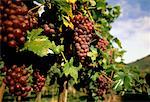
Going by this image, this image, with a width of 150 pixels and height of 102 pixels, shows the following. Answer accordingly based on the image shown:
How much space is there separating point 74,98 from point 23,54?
30.3 m

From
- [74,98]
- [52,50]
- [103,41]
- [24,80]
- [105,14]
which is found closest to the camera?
[24,80]

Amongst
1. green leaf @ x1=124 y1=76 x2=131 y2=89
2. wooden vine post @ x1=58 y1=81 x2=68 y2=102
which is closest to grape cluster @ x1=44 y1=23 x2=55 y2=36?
wooden vine post @ x1=58 y1=81 x2=68 y2=102

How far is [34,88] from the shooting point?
3.66m

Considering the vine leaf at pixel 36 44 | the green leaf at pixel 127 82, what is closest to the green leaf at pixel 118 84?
the green leaf at pixel 127 82

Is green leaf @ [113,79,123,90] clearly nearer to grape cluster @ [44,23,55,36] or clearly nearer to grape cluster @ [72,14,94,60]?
grape cluster @ [72,14,94,60]

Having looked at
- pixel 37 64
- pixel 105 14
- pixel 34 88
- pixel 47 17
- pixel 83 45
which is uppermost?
pixel 105 14

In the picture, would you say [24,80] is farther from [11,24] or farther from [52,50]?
[11,24]

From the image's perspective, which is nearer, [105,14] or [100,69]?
[100,69]

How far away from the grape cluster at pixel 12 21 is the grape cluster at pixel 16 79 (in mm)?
576

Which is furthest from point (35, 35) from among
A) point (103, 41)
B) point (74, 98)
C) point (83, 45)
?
point (74, 98)

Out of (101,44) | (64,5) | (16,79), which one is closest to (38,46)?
(16,79)

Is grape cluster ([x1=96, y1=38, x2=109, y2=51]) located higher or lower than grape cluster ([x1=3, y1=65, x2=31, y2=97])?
higher

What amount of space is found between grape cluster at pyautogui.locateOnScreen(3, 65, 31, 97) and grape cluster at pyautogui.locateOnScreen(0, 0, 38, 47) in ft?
1.89

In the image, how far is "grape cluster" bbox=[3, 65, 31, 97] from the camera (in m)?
2.98
